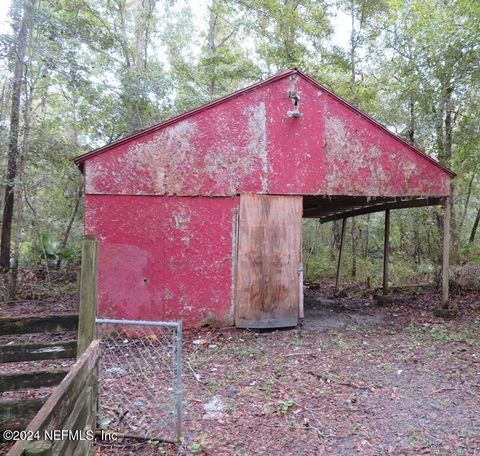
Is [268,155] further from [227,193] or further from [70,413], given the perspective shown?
[70,413]

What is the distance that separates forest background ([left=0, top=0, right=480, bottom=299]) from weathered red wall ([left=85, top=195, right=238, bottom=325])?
12.1 feet

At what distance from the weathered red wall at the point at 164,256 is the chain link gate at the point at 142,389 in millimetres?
602

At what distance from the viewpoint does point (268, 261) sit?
7.59 meters

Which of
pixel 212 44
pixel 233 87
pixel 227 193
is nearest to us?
pixel 227 193

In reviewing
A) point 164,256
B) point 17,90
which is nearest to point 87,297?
point 164,256

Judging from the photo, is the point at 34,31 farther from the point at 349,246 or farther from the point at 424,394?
the point at 349,246

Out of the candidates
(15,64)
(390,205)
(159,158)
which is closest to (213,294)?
(159,158)

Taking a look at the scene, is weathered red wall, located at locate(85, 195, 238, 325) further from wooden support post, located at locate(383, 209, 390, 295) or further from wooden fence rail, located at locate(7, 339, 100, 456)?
wooden support post, located at locate(383, 209, 390, 295)

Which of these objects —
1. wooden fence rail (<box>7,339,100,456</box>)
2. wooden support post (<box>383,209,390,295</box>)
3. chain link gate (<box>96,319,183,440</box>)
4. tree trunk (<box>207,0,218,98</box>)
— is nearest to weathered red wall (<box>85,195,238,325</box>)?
chain link gate (<box>96,319,183,440</box>)

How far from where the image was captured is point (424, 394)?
469cm

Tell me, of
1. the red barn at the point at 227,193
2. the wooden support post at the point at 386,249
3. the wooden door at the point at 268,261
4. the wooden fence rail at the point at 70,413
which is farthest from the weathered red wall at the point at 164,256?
the wooden support post at the point at 386,249

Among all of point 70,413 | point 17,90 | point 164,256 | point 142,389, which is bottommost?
point 142,389

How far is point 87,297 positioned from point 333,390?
3.26 meters

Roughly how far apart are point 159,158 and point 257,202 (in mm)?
2086
